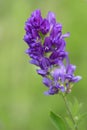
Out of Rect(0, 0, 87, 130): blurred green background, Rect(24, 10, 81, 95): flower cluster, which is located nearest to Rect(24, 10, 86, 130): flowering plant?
Rect(24, 10, 81, 95): flower cluster

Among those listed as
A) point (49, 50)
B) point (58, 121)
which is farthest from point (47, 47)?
→ point (58, 121)

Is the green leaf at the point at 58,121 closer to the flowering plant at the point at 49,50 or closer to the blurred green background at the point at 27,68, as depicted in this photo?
the flowering plant at the point at 49,50

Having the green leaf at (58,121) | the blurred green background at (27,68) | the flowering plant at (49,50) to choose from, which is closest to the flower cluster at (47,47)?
the flowering plant at (49,50)

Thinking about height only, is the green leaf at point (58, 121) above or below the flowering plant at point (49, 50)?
below

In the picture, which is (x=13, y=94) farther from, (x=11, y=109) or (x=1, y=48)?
(x=1, y=48)

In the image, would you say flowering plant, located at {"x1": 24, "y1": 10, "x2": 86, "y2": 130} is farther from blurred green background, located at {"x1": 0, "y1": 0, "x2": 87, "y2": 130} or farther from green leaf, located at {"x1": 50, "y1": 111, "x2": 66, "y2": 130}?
blurred green background, located at {"x1": 0, "y1": 0, "x2": 87, "y2": 130}

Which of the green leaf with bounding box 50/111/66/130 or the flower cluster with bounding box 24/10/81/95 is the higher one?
the flower cluster with bounding box 24/10/81/95

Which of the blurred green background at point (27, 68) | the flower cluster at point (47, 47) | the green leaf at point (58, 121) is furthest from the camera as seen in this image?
the blurred green background at point (27, 68)
